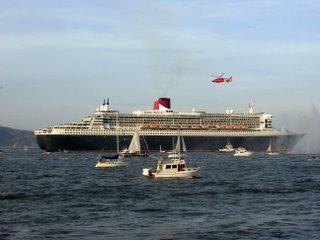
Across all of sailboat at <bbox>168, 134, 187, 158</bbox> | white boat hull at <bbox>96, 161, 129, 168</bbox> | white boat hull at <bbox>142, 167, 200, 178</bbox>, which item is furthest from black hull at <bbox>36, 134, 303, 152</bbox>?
white boat hull at <bbox>142, 167, 200, 178</bbox>

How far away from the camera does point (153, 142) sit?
557 ft

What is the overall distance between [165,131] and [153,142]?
199 inches

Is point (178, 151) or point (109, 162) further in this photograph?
point (109, 162)

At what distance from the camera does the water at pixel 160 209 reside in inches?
1231

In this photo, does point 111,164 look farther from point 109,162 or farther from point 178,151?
point 178,151

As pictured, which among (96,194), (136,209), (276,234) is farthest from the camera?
(96,194)

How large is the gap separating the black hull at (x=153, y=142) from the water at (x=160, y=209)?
4048 inches

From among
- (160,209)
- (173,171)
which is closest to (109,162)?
(173,171)

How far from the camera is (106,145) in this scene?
165500 millimetres

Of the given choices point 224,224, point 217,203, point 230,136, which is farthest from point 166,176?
point 230,136

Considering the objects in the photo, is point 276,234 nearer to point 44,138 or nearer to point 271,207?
point 271,207

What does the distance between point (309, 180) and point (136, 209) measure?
2786cm

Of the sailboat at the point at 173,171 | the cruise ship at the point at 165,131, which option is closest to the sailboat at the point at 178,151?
the sailboat at the point at 173,171

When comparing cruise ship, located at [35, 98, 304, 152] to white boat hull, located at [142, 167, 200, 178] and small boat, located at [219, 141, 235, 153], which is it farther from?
white boat hull, located at [142, 167, 200, 178]
